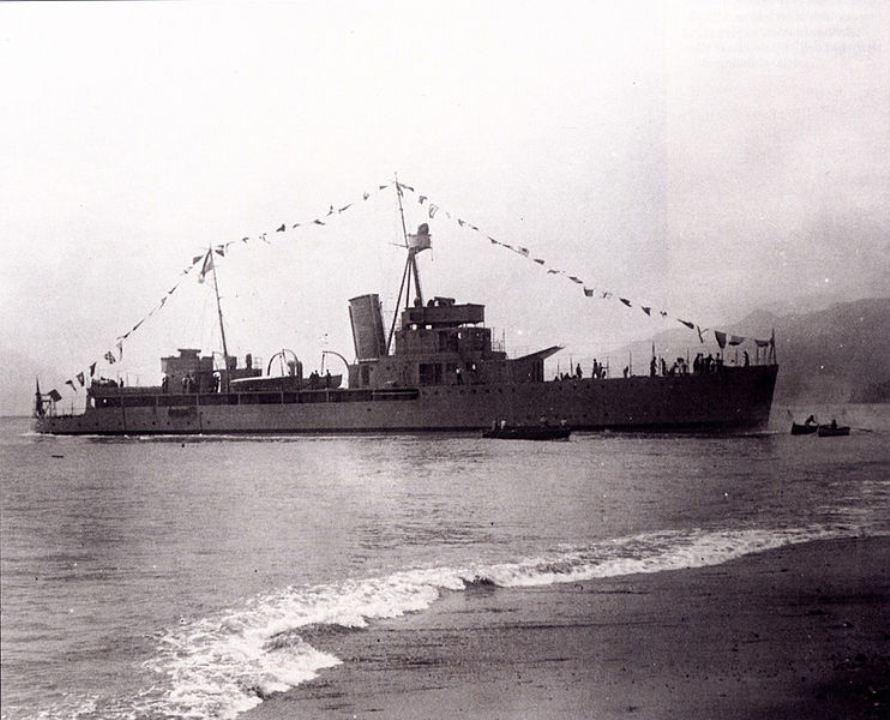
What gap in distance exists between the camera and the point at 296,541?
11.3 meters

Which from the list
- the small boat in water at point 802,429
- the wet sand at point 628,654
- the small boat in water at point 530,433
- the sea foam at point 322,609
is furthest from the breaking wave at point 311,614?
the small boat in water at point 802,429

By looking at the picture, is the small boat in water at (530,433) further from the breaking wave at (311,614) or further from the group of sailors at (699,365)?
the breaking wave at (311,614)

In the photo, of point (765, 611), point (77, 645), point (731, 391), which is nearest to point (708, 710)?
point (765, 611)

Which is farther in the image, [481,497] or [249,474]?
[249,474]

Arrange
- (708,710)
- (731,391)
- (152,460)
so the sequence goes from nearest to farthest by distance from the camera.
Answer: (708,710), (152,460), (731,391)

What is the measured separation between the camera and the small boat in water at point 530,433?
96.5ft

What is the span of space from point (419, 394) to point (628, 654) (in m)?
28.7

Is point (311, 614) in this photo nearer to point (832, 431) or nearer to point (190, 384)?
point (832, 431)

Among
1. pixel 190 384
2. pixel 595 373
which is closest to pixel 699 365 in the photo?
pixel 595 373

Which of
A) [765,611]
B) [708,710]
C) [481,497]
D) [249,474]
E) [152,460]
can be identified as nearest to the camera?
[708,710]

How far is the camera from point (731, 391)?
104ft

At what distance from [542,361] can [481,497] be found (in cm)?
1954

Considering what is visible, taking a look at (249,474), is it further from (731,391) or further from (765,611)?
(731,391)

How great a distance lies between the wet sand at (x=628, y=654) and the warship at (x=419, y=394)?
2285cm
